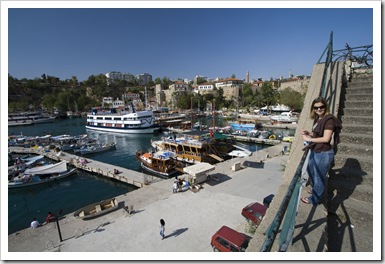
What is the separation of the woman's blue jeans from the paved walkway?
7.23 metres

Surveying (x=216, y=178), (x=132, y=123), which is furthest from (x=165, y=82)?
(x=216, y=178)

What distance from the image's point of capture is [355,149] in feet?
12.7

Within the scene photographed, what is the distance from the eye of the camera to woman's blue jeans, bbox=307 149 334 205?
292cm

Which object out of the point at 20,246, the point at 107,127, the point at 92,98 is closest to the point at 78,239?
the point at 20,246

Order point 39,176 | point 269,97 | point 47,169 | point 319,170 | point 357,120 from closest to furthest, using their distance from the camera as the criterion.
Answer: point 319,170 < point 357,120 < point 39,176 < point 47,169 < point 269,97

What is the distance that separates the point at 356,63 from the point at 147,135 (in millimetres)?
46906

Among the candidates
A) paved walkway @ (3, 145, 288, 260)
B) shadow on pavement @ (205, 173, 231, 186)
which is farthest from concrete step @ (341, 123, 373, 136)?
shadow on pavement @ (205, 173, 231, 186)

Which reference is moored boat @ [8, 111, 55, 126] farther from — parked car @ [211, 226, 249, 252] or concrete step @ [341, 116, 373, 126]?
concrete step @ [341, 116, 373, 126]

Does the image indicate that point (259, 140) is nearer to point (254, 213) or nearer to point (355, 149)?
point (254, 213)

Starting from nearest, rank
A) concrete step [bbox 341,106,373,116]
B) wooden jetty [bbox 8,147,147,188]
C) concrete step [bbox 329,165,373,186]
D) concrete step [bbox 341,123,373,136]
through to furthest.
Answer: concrete step [bbox 329,165,373,186] → concrete step [bbox 341,123,373,136] → concrete step [bbox 341,106,373,116] → wooden jetty [bbox 8,147,147,188]

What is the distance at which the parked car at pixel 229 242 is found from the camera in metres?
7.80

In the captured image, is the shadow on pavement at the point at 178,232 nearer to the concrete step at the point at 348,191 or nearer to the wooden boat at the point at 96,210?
the wooden boat at the point at 96,210

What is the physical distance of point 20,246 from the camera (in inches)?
399

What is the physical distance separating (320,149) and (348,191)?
1.01 metres
